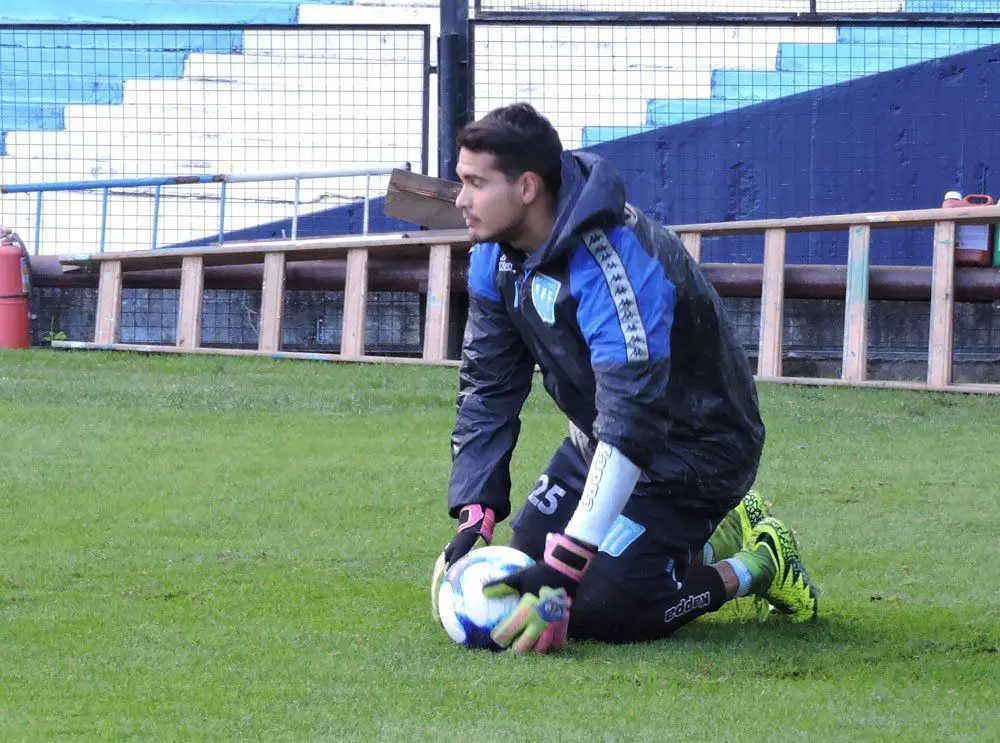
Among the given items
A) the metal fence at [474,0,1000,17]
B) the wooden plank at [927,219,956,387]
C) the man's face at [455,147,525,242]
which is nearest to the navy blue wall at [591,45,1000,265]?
the metal fence at [474,0,1000,17]

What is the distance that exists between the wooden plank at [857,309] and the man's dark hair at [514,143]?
23.0 feet

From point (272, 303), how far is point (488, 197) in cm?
791

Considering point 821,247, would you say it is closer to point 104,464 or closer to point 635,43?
point 635,43

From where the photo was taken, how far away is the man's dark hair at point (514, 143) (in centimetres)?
350

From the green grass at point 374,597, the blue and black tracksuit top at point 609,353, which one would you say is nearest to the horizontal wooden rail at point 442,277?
the green grass at point 374,597

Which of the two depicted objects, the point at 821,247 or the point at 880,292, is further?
the point at 821,247

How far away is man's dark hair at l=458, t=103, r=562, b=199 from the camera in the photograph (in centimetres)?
350

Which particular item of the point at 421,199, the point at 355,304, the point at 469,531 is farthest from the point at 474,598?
the point at 421,199

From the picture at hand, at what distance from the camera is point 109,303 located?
454 inches

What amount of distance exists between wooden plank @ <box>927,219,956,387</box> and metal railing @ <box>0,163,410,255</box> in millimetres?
4241

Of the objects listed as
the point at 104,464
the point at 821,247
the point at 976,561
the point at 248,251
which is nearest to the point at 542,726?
the point at 976,561

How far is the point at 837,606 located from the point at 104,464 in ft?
11.6

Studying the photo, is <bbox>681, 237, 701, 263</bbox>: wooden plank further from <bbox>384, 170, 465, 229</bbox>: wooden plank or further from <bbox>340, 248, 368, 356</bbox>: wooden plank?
<bbox>340, 248, 368, 356</bbox>: wooden plank

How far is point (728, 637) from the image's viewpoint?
387cm
